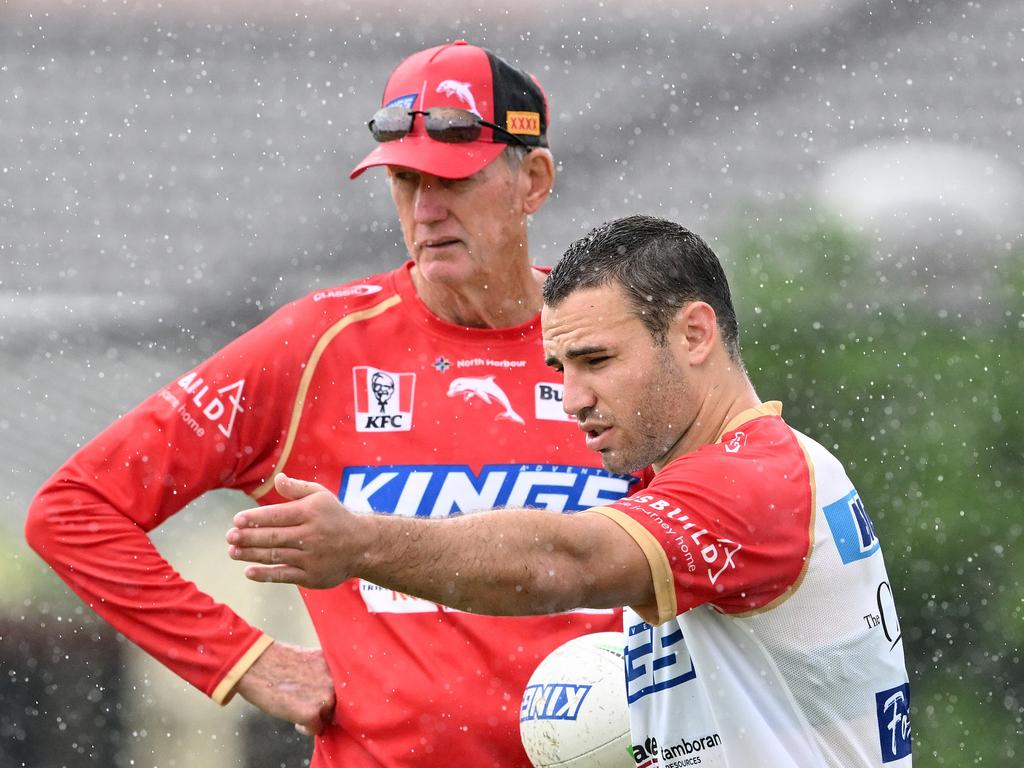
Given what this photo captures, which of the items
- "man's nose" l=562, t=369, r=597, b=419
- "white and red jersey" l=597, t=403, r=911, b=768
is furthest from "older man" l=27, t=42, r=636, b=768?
"man's nose" l=562, t=369, r=597, b=419

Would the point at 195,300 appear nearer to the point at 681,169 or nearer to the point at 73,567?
the point at 681,169

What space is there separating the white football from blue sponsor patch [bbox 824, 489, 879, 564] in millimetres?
691

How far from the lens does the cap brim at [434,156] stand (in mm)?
3973

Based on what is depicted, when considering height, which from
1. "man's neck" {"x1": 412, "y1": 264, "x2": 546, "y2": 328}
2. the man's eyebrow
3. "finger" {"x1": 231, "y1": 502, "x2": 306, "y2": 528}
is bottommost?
"finger" {"x1": 231, "y1": 502, "x2": 306, "y2": 528}

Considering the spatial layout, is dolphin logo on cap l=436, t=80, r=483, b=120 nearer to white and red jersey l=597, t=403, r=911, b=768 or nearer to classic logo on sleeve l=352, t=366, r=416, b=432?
classic logo on sleeve l=352, t=366, r=416, b=432

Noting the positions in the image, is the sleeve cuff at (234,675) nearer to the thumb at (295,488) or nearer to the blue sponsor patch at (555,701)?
the blue sponsor patch at (555,701)

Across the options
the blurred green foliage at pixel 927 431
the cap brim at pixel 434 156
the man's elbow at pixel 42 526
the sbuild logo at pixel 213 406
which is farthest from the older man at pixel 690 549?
the blurred green foliage at pixel 927 431

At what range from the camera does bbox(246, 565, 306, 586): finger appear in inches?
87.4

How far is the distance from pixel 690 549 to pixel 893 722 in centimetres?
67

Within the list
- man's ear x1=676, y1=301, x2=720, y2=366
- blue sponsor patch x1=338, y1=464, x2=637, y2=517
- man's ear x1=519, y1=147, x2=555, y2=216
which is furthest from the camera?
man's ear x1=519, y1=147, x2=555, y2=216

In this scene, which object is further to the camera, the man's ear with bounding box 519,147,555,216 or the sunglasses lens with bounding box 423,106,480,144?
the man's ear with bounding box 519,147,555,216

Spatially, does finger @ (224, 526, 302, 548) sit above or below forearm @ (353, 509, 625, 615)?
above

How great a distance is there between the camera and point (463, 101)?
415 centimetres

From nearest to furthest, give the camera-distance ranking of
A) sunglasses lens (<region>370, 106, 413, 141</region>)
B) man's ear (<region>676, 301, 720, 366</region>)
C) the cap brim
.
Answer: man's ear (<region>676, 301, 720, 366</region>) < the cap brim < sunglasses lens (<region>370, 106, 413, 141</region>)
